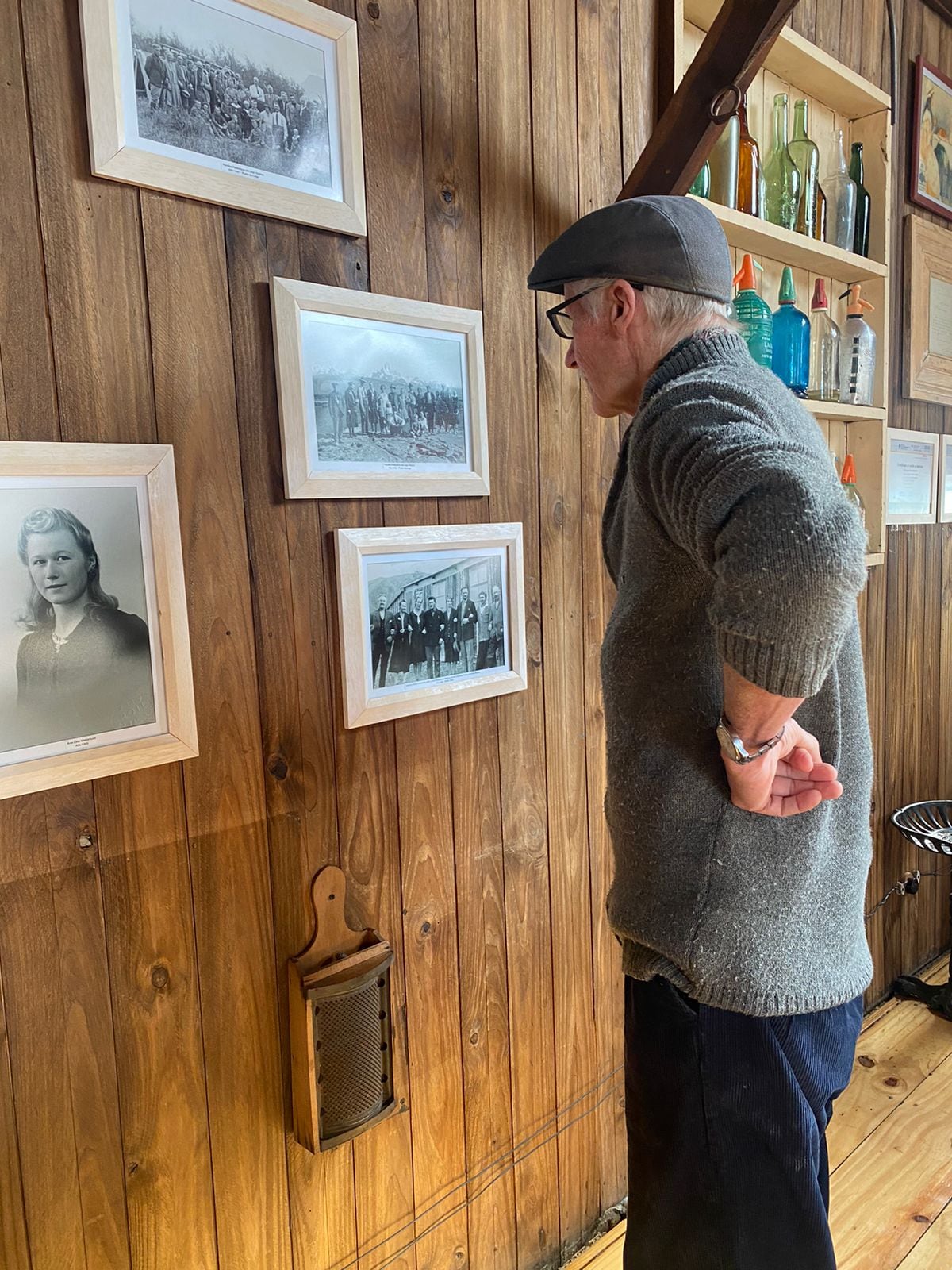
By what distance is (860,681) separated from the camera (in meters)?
0.97

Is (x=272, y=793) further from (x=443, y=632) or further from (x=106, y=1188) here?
(x=106, y=1188)

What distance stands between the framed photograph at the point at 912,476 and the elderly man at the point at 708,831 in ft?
4.67

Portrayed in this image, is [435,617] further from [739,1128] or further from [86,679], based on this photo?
[739,1128]

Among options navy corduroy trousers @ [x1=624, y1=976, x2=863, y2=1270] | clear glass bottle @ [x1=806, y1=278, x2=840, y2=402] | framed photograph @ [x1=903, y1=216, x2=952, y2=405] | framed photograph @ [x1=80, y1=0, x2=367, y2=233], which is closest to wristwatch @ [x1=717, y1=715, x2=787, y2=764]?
navy corduroy trousers @ [x1=624, y1=976, x2=863, y2=1270]

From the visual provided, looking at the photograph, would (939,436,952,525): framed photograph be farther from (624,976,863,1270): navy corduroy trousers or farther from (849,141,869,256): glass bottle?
(624,976,863,1270): navy corduroy trousers

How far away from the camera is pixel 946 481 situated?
2451 millimetres

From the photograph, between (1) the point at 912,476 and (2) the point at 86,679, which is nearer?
(2) the point at 86,679

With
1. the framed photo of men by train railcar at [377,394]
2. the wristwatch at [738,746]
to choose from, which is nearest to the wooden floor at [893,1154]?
the wristwatch at [738,746]

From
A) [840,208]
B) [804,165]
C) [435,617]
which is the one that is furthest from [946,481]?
[435,617]

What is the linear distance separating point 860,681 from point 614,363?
449 millimetres

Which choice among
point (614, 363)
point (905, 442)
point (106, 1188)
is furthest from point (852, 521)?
point (905, 442)

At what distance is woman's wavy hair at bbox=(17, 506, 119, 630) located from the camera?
2.99ft

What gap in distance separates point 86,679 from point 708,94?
119cm

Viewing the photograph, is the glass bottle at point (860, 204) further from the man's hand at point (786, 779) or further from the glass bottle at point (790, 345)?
the man's hand at point (786, 779)
